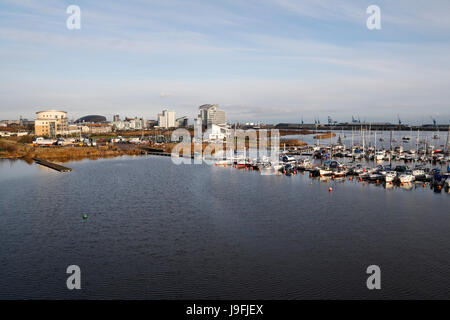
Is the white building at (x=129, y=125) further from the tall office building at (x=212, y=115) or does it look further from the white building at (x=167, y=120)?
the tall office building at (x=212, y=115)

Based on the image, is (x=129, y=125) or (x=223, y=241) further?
(x=129, y=125)

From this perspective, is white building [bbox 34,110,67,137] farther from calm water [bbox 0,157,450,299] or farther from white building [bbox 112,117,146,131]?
calm water [bbox 0,157,450,299]

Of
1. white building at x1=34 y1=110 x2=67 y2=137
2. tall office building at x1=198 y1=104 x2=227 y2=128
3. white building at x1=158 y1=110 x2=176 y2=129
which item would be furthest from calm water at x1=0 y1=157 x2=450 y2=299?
white building at x1=158 y1=110 x2=176 y2=129

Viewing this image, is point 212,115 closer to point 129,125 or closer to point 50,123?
point 129,125

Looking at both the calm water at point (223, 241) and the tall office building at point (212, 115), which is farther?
the tall office building at point (212, 115)

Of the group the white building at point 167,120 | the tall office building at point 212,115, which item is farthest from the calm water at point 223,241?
the white building at point 167,120

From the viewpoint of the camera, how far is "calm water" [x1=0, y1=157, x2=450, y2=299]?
9617mm

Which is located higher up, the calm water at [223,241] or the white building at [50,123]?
the white building at [50,123]

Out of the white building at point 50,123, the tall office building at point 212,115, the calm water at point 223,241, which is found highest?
the tall office building at point 212,115

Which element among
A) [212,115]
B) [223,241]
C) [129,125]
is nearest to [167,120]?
[129,125]

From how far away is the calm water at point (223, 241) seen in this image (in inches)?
379

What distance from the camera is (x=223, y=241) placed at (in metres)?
12.8

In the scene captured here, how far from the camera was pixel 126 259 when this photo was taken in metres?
11.4
